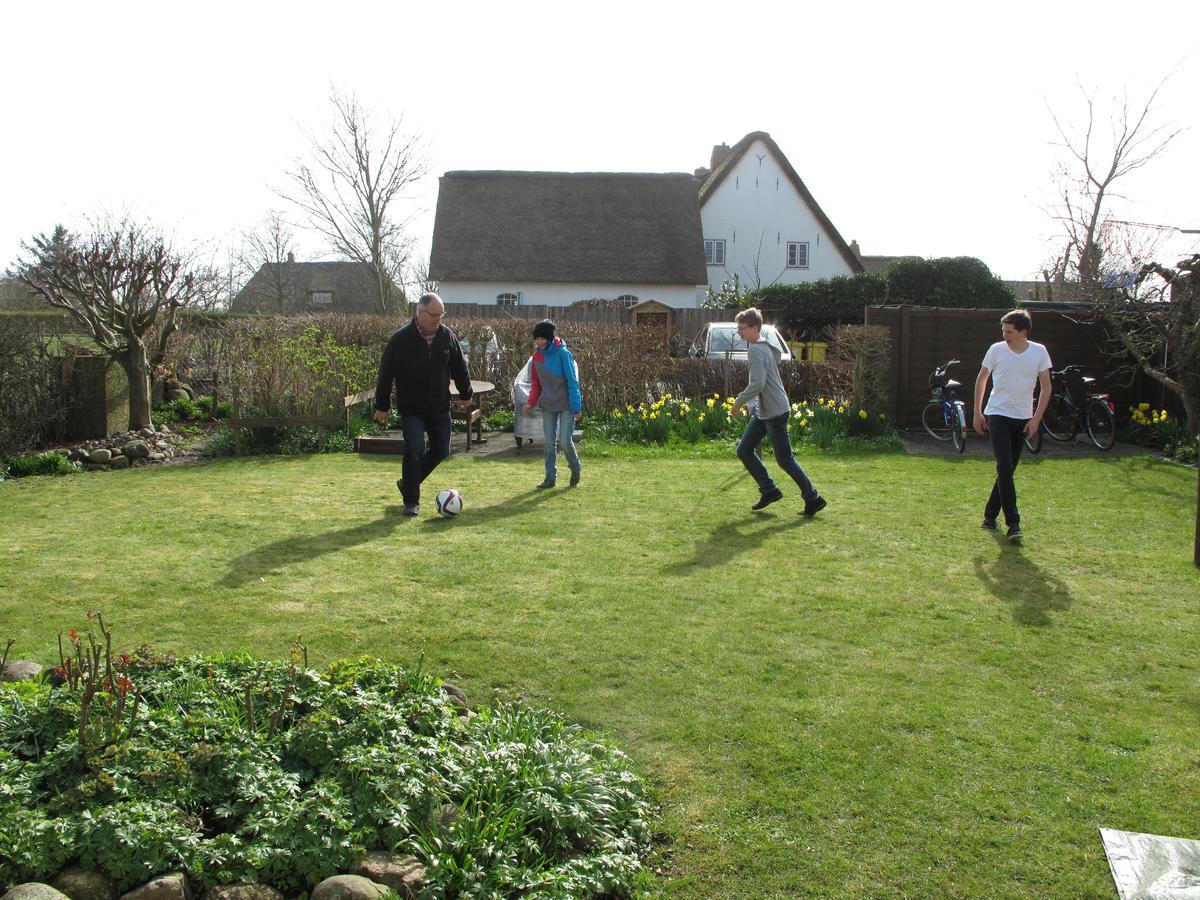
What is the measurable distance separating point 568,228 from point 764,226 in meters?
8.31

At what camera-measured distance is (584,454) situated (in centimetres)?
1299

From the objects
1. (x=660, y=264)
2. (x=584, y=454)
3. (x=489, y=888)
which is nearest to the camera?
(x=489, y=888)

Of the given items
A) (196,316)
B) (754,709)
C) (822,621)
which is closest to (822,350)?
(196,316)

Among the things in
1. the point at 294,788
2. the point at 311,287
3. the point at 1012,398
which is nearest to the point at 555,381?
the point at 1012,398

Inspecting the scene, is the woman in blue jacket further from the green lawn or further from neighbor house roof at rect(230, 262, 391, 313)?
neighbor house roof at rect(230, 262, 391, 313)

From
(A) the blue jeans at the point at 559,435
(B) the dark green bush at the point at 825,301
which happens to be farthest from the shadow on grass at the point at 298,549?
(B) the dark green bush at the point at 825,301

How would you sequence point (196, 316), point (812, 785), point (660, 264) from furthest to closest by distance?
point (660, 264) < point (196, 316) < point (812, 785)

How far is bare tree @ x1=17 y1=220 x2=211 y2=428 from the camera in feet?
45.4

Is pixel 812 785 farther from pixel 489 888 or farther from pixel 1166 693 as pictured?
pixel 1166 693

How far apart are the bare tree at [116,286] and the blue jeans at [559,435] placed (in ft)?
23.3

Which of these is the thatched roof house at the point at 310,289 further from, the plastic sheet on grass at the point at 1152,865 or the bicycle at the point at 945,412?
the plastic sheet on grass at the point at 1152,865

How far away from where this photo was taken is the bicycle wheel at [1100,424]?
13.6 m

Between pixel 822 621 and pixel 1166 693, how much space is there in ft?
5.95

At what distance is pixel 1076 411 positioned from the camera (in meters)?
14.1
